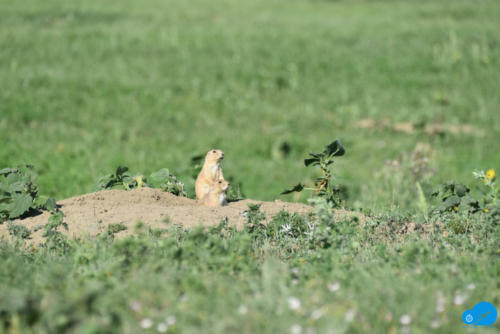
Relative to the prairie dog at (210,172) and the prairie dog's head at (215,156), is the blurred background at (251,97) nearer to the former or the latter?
the prairie dog at (210,172)

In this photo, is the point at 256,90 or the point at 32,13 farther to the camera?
the point at 32,13

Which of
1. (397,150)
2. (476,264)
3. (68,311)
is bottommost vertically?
(397,150)

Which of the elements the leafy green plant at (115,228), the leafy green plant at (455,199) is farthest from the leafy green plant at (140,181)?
the leafy green plant at (455,199)

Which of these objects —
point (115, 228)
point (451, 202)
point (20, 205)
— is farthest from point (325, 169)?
point (20, 205)

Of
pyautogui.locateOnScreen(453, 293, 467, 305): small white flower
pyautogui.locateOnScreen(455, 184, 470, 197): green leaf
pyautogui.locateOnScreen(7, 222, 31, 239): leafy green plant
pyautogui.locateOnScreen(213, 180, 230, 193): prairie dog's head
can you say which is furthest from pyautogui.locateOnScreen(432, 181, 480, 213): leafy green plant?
pyautogui.locateOnScreen(7, 222, 31, 239): leafy green plant

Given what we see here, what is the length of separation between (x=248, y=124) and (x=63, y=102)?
373 centimetres

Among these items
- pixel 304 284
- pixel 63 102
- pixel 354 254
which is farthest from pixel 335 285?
pixel 63 102

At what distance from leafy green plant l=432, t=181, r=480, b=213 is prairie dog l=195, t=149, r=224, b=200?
6.64ft

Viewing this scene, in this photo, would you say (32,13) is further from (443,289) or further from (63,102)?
(443,289)

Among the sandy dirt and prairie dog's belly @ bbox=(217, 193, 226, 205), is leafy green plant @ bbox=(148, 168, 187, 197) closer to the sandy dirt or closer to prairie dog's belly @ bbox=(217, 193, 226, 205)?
the sandy dirt

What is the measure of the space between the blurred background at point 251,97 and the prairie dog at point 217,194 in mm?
1227

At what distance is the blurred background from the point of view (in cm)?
927

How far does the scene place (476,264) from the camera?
4.05 m

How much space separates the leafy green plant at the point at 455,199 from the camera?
5.52m
